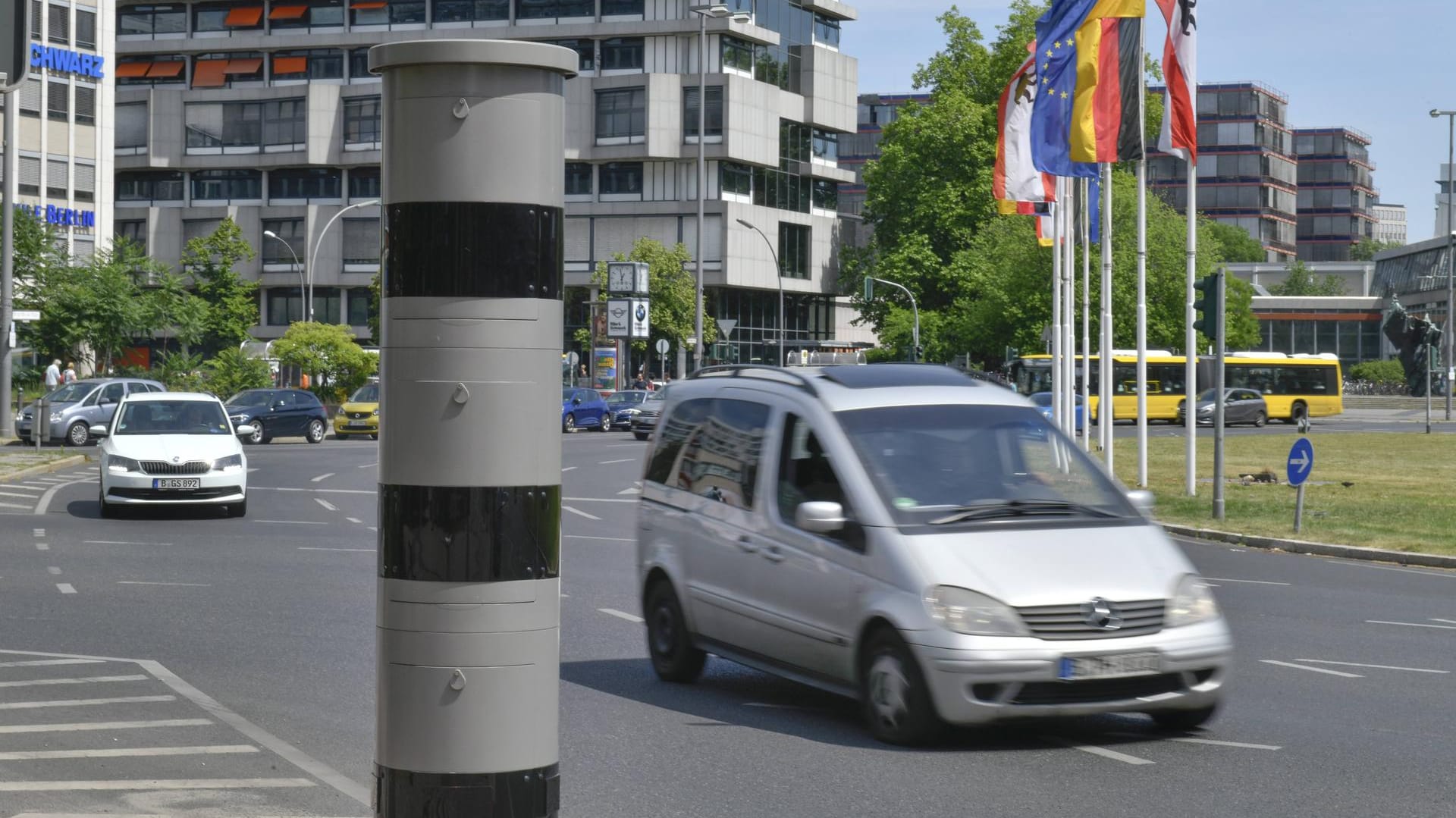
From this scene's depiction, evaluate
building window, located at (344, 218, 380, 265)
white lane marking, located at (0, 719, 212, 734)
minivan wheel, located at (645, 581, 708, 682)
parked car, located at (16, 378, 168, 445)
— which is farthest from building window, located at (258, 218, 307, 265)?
A: white lane marking, located at (0, 719, 212, 734)

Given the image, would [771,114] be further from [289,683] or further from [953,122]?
[289,683]

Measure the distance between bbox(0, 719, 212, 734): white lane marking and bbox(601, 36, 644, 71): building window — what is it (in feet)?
268

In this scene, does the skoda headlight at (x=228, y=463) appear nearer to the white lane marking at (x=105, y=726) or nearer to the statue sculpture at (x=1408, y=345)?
the white lane marking at (x=105, y=726)

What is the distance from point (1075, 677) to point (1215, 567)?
10.7 meters

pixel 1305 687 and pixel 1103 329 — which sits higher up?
pixel 1103 329

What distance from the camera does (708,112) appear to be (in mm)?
86688

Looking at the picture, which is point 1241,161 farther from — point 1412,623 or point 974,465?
point 974,465

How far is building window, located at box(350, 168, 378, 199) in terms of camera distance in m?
92.6

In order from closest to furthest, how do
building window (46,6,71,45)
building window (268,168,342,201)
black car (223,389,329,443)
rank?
1. black car (223,389,329,443)
2. building window (46,6,71,45)
3. building window (268,168,342,201)

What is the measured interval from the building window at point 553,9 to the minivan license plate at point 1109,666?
8360 centimetres

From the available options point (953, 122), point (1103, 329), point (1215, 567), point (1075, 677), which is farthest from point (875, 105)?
point (1075, 677)

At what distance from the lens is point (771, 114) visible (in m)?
88.8

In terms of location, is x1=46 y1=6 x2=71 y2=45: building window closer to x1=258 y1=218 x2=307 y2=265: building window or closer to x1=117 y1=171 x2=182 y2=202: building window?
x1=117 y1=171 x2=182 y2=202: building window

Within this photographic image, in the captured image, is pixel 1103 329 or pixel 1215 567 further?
pixel 1103 329
